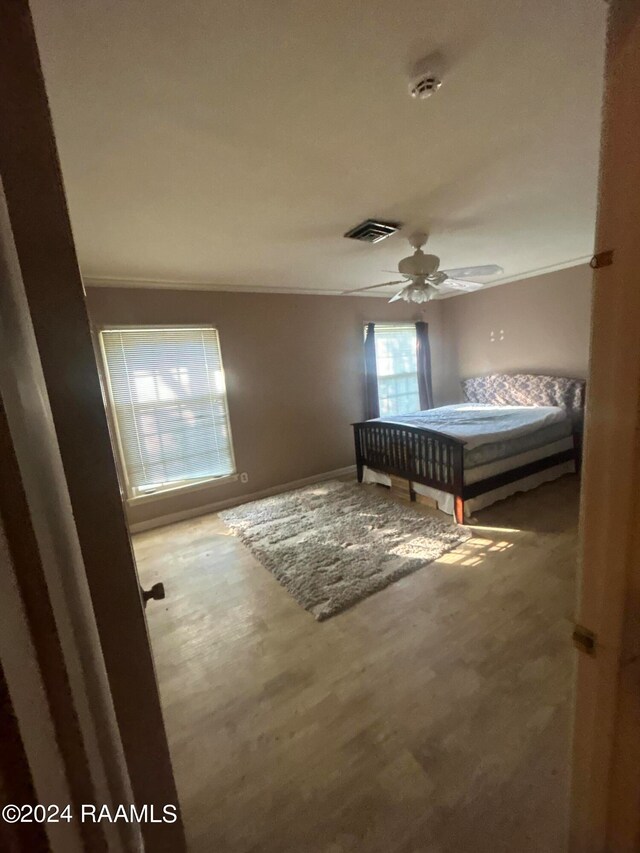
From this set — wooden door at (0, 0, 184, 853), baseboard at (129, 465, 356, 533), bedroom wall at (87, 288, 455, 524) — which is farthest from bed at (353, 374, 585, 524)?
wooden door at (0, 0, 184, 853)

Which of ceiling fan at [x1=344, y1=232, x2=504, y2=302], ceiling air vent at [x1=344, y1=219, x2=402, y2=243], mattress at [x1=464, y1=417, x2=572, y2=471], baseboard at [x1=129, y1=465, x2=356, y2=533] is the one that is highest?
ceiling air vent at [x1=344, y1=219, x2=402, y2=243]

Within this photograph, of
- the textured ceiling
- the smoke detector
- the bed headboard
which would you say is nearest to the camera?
the textured ceiling

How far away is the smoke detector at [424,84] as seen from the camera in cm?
112

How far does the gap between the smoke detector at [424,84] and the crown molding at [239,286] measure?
267cm

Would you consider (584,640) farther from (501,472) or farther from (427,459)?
(501,472)

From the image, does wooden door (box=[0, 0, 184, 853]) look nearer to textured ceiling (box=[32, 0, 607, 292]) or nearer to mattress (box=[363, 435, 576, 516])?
textured ceiling (box=[32, 0, 607, 292])

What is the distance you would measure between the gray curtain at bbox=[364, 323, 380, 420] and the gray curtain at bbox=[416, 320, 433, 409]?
2.60 ft

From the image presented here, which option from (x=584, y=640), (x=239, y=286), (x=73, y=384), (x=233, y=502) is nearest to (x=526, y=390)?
(x=239, y=286)

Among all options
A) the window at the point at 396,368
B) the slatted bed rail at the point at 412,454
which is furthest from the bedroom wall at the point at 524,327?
the slatted bed rail at the point at 412,454

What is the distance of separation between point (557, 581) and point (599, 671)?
190cm

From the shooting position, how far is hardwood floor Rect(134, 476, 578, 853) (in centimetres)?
114

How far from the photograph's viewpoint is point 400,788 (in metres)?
1.22

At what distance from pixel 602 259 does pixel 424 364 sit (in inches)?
188

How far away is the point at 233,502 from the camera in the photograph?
3.86m
